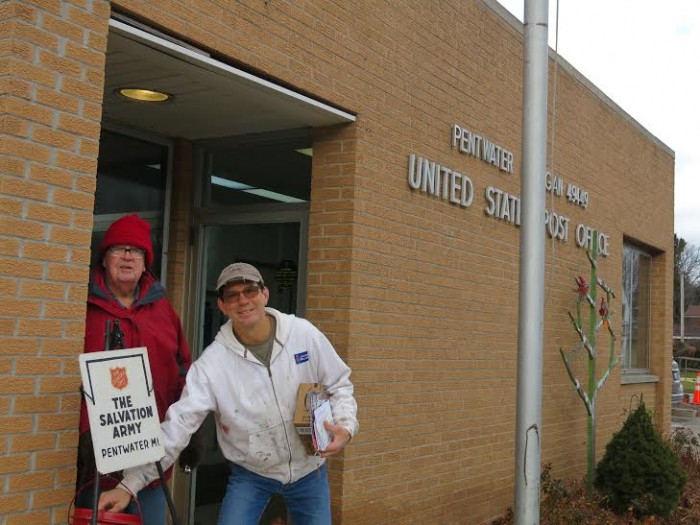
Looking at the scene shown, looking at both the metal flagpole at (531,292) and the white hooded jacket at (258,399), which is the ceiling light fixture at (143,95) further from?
the metal flagpole at (531,292)

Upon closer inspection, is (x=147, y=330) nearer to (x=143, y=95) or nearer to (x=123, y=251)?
(x=123, y=251)

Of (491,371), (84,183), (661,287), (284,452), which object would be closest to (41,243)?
(84,183)

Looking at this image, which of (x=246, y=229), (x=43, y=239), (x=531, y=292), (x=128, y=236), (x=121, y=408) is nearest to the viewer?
(x=121, y=408)

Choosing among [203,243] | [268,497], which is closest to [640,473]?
[203,243]

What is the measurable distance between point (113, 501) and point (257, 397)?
0.77 meters

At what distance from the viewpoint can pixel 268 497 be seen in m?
4.05

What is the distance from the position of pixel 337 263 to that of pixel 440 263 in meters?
1.32

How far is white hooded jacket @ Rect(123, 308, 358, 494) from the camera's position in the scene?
383 cm

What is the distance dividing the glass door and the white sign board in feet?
8.36

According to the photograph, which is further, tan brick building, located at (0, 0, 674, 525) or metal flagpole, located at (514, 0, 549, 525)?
metal flagpole, located at (514, 0, 549, 525)

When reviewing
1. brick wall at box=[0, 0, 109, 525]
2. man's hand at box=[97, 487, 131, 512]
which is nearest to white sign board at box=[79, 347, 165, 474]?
man's hand at box=[97, 487, 131, 512]

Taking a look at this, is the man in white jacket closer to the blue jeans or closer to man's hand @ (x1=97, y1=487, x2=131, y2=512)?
the blue jeans

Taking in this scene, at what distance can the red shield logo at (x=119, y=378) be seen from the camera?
3.34m

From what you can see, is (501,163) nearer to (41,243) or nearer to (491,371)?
(491,371)
